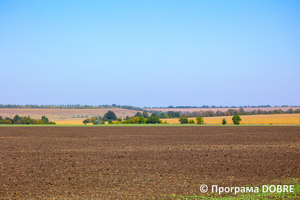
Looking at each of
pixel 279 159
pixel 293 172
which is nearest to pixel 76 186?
pixel 293 172

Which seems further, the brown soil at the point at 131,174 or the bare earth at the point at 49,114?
the bare earth at the point at 49,114

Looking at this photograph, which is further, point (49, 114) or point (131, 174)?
point (49, 114)

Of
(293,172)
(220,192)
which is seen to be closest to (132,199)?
(220,192)

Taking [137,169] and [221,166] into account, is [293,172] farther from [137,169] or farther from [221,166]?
A: [137,169]

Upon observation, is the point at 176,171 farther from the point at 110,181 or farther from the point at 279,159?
the point at 279,159

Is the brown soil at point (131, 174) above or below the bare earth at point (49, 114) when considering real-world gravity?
below

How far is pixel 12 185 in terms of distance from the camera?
36.8 ft

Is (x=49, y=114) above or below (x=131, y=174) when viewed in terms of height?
above

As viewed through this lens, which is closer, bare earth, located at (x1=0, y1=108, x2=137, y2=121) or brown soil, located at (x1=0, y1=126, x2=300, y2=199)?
brown soil, located at (x1=0, y1=126, x2=300, y2=199)

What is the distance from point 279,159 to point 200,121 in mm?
59027

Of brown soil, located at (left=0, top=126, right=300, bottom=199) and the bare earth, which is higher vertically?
the bare earth

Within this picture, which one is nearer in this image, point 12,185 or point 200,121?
point 12,185

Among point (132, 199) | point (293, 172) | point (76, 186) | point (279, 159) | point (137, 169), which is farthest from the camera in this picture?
point (279, 159)

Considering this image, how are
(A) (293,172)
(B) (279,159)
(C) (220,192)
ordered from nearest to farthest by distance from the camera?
(C) (220,192)
(A) (293,172)
(B) (279,159)
